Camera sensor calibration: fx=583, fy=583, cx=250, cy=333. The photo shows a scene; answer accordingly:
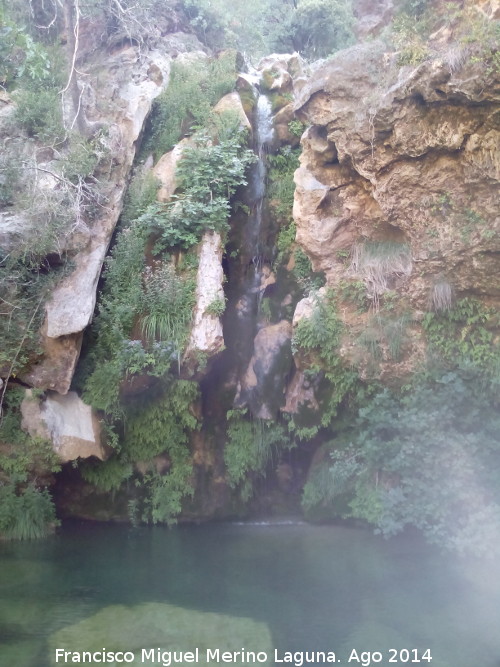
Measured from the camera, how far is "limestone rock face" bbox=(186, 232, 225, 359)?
8719mm

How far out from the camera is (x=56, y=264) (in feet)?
30.4

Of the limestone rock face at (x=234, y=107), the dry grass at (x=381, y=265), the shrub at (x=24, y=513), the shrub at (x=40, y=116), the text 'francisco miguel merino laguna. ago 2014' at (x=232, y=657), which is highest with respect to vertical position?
the limestone rock face at (x=234, y=107)

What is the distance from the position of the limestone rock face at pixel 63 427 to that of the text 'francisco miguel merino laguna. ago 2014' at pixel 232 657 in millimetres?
3842

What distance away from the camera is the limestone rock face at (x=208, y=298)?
8719 mm

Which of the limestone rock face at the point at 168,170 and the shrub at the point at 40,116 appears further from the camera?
the shrub at the point at 40,116

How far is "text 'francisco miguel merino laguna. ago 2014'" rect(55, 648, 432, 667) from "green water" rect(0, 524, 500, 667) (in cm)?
6

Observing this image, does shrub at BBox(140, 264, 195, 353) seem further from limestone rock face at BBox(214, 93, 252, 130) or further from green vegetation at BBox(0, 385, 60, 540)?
limestone rock face at BBox(214, 93, 252, 130)

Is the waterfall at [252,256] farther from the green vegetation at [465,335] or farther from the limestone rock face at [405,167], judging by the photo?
the green vegetation at [465,335]

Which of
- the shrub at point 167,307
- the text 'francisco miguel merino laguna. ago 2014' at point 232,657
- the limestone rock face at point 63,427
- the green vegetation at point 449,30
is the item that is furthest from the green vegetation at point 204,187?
the text 'francisco miguel merino laguna. ago 2014' at point 232,657

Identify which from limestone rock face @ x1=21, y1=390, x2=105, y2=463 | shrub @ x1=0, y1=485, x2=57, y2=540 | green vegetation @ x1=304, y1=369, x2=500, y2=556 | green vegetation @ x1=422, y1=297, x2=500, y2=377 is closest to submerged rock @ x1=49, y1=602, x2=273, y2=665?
green vegetation @ x1=304, y1=369, x2=500, y2=556

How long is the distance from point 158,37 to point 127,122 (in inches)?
132

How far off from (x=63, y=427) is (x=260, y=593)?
4.03m

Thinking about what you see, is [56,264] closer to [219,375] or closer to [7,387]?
[7,387]

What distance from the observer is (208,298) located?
9023 millimetres
